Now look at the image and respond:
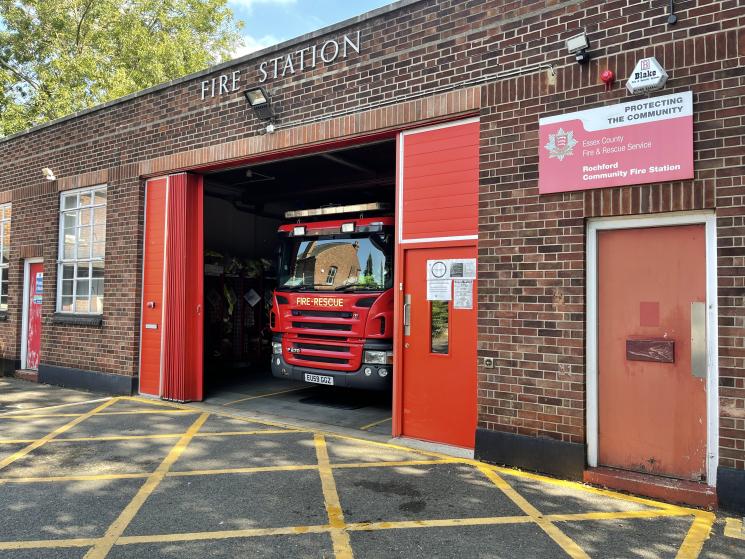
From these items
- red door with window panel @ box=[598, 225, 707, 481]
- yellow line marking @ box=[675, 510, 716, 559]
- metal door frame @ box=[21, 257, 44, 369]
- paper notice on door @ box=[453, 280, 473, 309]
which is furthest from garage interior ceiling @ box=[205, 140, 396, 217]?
yellow line marking @ box=[675, 510, 716, 559]

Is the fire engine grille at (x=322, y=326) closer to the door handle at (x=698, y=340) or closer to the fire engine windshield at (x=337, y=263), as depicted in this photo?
the fire engine windshield at (x=337, y=263)

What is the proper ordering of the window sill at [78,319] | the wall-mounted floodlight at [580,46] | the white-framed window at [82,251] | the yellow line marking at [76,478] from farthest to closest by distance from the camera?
the white-framed window at [82,251], the window sill at [78,319], the wall-mounted floodlight at [580,46], the yellow line marking at [76,478]

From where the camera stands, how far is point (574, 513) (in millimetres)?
4430

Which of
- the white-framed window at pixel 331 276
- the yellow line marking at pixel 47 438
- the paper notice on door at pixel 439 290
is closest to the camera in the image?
the yellow line marking at pixel 47 438

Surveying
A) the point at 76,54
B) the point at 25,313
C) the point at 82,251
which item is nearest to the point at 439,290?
the point at 82,251

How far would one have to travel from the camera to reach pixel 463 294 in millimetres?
6180

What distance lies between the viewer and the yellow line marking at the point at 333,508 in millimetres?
3772

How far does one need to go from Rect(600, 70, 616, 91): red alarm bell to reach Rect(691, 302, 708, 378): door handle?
87.7 inches

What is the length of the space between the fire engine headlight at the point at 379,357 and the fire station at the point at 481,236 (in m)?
0.04

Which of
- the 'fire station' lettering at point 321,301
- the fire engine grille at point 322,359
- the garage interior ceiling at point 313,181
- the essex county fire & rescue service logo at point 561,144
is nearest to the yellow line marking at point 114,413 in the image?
the fire engine grille at point 322,359

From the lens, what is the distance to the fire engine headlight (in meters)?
7.77

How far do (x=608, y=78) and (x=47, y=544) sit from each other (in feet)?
20.2

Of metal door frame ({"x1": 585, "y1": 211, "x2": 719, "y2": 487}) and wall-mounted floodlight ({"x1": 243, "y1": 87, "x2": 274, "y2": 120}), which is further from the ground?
wall-mounted floodlight ({"x1": 243, "y1": 87, "x2": 274, "y2": 120})

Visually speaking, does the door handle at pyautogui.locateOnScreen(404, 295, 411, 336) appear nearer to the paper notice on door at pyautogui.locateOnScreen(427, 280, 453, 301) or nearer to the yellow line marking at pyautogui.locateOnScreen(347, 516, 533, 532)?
the paper notice on door at pyautogui.locateOnScreen(427, 280, 453, 301)
